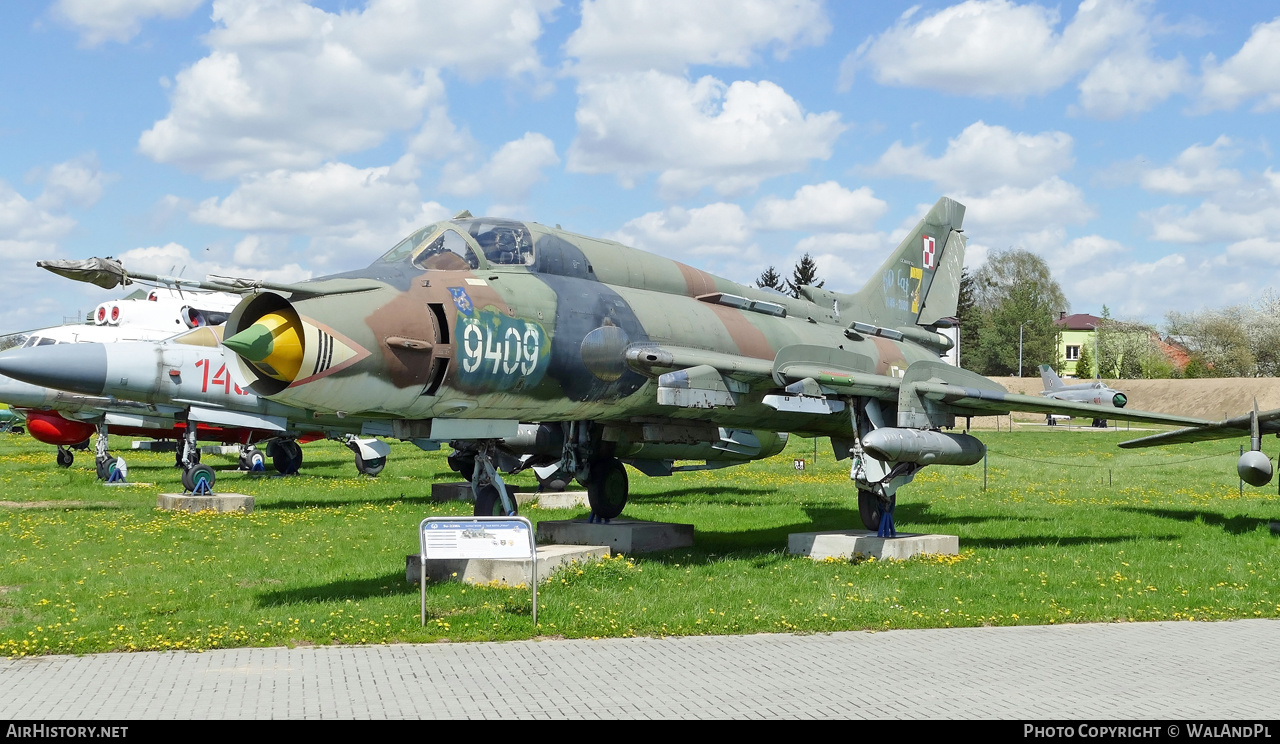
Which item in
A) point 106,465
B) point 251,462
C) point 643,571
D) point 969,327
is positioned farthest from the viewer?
point 969,327

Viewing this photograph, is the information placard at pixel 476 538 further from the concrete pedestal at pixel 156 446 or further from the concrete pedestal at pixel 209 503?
the concrete pedestal at pixel 156 446

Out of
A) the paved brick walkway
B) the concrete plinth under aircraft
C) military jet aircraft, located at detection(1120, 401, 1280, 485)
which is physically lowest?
the concrete plinth under aircraft

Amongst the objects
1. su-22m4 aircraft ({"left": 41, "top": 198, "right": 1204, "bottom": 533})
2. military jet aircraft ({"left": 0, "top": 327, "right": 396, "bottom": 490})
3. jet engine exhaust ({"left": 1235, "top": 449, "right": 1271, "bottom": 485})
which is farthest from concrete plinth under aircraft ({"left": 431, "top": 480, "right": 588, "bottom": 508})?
jet engine exhaust ({"left": 1235, "top": 449, "right": 1271, "bottom": 485})

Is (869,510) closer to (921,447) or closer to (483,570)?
(921,447)

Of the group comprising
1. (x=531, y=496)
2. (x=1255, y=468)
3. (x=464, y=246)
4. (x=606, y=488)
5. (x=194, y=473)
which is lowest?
(x=531, y=496)

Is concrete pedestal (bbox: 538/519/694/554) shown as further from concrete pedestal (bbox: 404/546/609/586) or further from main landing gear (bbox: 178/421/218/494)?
main landing gear (bbox: 178/421/218/494)

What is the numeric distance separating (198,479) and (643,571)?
39.9ft

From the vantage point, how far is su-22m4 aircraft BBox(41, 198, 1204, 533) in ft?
31.6

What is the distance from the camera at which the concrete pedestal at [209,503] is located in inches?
788

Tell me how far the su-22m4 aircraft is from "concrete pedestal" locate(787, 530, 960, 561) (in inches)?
20.9

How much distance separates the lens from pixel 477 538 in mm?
9734

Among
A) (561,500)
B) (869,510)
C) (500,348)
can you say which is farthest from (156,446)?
(500,348)

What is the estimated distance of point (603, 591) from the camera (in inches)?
440
